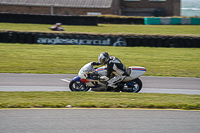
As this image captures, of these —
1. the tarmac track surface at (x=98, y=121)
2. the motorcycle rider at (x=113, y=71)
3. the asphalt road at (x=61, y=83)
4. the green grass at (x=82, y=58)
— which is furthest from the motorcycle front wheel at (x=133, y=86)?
the green grass at (x=82, y=58)

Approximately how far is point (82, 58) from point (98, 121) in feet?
40.9

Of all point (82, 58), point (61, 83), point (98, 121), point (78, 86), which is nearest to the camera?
point (98, 121)

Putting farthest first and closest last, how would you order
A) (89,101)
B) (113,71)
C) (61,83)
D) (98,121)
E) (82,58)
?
(82,58), (61,83), (113,71), (89,101), (98,121)

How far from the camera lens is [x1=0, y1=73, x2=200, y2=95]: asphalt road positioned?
37.1ft

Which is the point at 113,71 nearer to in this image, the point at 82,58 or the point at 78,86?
the point at 78,86

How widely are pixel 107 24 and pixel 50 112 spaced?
103 feet

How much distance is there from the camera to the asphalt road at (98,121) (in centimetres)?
602

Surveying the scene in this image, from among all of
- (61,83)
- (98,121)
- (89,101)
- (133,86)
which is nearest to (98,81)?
(133,86)

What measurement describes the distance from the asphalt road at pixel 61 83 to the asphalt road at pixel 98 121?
3969 mm

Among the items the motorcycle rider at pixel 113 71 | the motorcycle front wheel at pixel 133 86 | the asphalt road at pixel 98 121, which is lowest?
the asphalt road at pixel 98 121

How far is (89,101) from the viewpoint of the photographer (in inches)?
325

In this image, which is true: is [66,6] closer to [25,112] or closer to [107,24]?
[107,24]

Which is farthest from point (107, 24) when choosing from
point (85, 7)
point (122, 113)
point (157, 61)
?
point (122, 113)

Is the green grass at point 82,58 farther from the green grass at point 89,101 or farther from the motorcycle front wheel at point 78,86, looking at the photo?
the green grass at point 89,101
